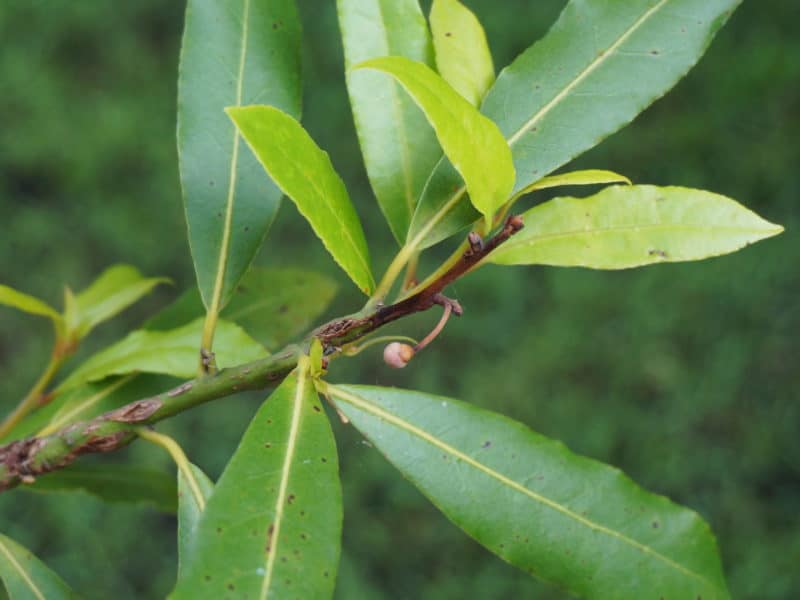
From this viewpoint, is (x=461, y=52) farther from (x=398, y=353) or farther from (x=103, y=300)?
(x=103, y=300)

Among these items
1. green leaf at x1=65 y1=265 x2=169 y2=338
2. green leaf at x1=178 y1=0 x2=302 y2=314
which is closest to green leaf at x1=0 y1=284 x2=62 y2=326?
green leaf at x1=65 y1=265 x2=169 y2=338

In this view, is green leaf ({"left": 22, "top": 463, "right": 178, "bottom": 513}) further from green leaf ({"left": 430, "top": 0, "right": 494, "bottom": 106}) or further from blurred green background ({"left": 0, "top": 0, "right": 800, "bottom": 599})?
blurred green background ({"left": 0, "top": 0, "right": 800, "bottom": 599})

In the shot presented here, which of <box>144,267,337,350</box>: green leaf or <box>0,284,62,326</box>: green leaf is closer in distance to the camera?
A: <box>0,284,62,326</box>: green leaf

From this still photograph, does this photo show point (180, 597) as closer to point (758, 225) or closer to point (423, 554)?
point (758, 225)

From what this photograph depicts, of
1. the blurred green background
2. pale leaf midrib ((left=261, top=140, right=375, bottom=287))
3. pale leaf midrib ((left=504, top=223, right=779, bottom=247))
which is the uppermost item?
pale leaf midrib ((left=261, top=140, right=375, bottom=287))

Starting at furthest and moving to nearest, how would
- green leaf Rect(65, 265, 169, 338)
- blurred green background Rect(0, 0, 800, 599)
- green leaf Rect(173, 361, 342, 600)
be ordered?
1. blurred green background Rect(0, 0, 800, 599)
2. green leaf Rect(65, 265, 169, 338)
3. green leaf Rect(173, 361, 342, 600)

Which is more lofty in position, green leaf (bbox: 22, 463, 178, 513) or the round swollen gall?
the round swollen gall

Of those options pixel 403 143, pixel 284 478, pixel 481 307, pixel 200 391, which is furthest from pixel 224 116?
pixel 481 307
